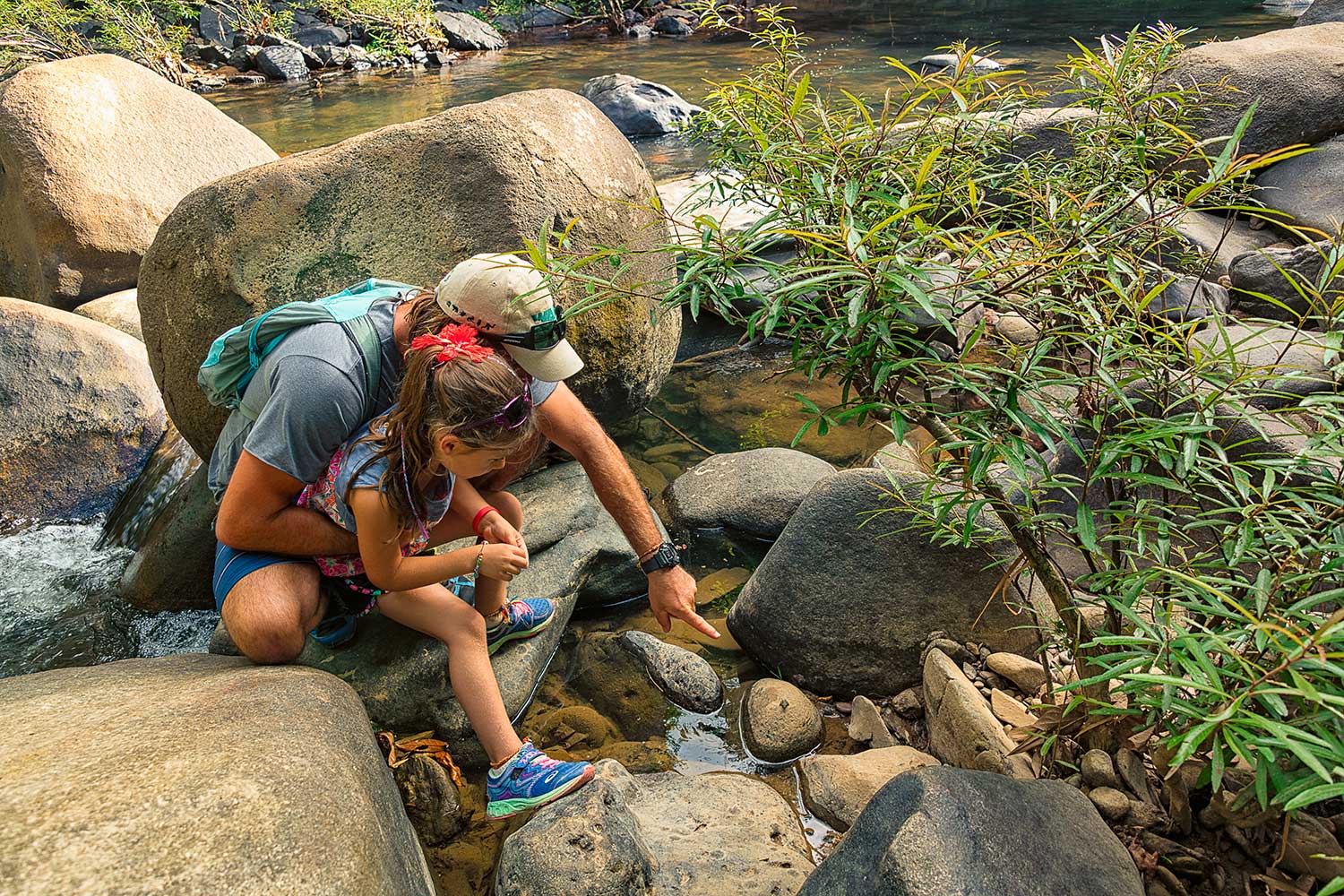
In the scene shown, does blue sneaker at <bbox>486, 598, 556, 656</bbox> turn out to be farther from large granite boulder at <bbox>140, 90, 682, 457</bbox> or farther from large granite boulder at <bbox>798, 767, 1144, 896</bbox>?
large granite boulder at <bbox>798, 767, 1144, 896</bbox>

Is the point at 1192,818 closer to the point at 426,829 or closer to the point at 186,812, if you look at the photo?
the point at 426,829

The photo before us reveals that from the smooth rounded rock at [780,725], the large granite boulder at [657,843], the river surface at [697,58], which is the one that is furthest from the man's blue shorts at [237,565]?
the river surface at [697,58]

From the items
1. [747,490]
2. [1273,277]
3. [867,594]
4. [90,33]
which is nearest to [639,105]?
[1273,277]

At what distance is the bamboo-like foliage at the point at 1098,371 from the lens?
159cm

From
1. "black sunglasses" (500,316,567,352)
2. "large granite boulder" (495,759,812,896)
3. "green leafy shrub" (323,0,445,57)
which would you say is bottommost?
"large granite boulder" (495,759,812,896)

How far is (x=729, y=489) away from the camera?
4129 millimetres

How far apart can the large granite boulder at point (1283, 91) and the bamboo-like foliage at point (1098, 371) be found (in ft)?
14.5

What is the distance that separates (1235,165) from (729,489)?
2.56 meters

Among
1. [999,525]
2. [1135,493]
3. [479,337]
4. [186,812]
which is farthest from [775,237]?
[186,812]

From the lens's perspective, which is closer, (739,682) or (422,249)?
(739,682)

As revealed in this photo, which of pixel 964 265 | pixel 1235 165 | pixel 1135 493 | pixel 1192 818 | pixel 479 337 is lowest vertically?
pixel 1192 818

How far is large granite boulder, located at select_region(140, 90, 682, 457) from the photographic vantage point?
3740 mm


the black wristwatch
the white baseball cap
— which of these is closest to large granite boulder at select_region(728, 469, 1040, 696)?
the black wristwatch

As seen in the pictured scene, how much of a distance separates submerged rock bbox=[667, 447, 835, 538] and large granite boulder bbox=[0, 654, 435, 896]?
194cm
